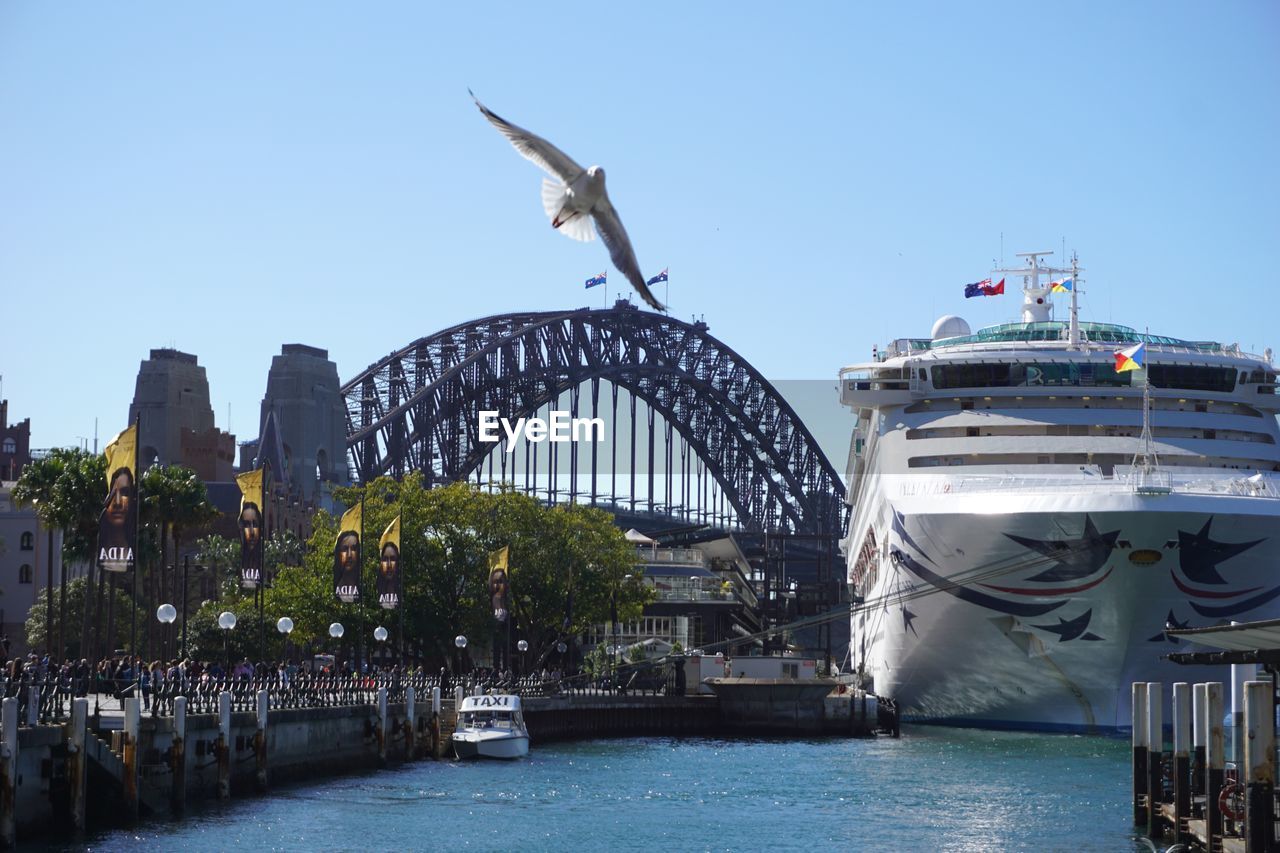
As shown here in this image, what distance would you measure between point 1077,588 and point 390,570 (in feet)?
74.5

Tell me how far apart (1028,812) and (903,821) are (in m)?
2.96

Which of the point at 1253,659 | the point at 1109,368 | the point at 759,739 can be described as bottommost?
the point at 759,739

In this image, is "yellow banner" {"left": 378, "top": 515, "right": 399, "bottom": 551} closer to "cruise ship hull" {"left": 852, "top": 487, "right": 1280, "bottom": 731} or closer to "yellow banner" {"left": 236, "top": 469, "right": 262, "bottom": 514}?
"yellow banner" {"left": 236, "top": 469, "right": 262, "bottom": 514}

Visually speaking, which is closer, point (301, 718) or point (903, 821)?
point (903, 821)

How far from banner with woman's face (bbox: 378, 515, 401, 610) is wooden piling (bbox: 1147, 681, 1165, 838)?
32533 millimetres

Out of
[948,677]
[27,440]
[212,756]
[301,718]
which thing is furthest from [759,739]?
[27,440]

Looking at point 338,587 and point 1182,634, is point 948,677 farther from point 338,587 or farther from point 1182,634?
point 1182,634

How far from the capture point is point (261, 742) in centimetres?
4778

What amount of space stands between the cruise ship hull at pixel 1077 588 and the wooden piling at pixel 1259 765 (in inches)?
1245

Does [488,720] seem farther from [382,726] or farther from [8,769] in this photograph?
[8,769]

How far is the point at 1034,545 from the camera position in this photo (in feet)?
198

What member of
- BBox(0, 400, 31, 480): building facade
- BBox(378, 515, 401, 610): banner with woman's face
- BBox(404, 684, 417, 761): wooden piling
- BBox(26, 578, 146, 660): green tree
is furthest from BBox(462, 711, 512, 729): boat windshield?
BBox(0, 400, 31, 480): building facade

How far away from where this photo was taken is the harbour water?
132 ft

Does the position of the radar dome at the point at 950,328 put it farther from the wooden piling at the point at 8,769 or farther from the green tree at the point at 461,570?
the wooden piling at the point at 8,769
